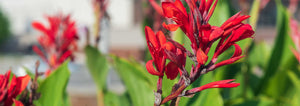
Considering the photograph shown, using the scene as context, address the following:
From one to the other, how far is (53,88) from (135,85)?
20cm

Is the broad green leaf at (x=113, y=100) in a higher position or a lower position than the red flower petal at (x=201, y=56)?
lower

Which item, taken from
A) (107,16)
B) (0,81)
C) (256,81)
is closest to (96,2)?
(107,16)

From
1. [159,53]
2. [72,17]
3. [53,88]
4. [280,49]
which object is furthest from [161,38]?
[72,17]

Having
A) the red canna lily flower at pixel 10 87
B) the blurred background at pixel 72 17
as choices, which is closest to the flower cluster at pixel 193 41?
the red canna lily flower at pixel 10 87

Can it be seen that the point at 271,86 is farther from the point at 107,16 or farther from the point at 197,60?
the point at 197,60

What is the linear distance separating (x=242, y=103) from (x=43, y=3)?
11188 mm

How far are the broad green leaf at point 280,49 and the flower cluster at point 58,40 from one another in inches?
21.5

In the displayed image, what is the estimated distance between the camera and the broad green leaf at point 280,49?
3.31 ft

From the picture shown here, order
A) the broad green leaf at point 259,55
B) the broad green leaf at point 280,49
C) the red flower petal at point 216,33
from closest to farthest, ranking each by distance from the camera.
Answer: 1. the red flower petal at point 216,33
2. the broad green leaf at point 280,49
3. the broad green leaf at point 259,55

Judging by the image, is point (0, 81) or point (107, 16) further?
point (107, 16)

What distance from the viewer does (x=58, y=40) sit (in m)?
0.79

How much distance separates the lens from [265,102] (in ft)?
2.37

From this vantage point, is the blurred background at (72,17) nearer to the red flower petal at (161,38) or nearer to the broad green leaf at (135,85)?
the broad green leaf at (135,85)

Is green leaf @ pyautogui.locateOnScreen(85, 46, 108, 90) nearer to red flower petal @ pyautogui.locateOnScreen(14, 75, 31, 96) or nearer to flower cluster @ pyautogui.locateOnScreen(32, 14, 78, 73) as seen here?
flower cluster @ pyautogui.locateOnScreen(32, 14, 78, 73)
